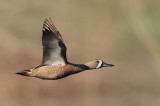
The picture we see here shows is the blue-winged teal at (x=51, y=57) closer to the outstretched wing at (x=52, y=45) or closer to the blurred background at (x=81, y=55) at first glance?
the outstretched wing at (x=52, y=45)

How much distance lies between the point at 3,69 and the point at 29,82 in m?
0.63

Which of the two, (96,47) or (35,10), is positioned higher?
(35,10)

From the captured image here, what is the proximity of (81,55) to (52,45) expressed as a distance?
6187mm

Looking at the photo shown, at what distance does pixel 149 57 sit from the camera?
681 inches

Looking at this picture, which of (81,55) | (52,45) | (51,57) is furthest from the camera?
(81,55)

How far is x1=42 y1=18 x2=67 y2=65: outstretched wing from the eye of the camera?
8.96 m

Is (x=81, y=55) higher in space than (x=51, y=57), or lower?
lower

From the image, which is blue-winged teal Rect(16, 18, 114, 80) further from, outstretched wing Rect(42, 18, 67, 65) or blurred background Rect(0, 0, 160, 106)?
blurred background Rect(0, 0, 160, 106)

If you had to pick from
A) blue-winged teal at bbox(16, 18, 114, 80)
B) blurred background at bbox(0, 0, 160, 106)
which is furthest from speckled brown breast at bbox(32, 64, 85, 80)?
blurred background at bbox(0, 0, 160, 106)

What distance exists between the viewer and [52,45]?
902 centimetres

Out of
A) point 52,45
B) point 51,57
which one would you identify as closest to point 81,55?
point 51,57

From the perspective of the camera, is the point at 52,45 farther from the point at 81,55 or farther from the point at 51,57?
the point at 81,55

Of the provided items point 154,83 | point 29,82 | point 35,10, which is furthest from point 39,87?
point 154,83

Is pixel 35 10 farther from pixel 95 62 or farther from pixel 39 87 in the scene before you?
pixel 95 62
